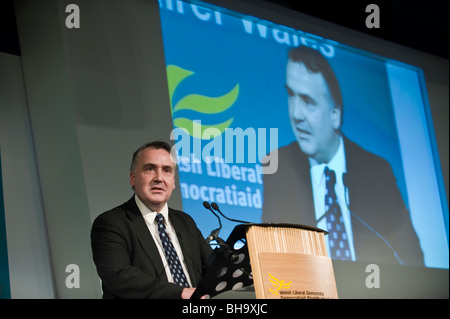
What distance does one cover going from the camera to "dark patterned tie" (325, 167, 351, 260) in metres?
4.55

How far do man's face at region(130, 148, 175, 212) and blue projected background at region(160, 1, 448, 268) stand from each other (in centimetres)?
94

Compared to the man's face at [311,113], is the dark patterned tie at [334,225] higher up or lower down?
lower down

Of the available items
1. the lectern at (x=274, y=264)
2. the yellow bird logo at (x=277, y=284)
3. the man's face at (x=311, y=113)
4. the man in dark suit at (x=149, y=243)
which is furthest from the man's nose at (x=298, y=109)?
the yellow bird logo at (x=277, y=284)

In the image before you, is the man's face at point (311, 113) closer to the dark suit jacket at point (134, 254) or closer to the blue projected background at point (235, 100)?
Result: the blue projected background at point (235, 100)

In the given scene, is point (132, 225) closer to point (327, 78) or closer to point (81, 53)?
point (81, 53)

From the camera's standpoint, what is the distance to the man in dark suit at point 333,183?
176 inches

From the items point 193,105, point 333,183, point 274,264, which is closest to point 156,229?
point 274,264

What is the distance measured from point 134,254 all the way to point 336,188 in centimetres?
243

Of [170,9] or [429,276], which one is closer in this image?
[170,9]

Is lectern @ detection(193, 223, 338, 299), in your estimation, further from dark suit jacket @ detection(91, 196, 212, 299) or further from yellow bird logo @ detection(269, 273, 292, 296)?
dark suit jacket @ detection(91, 196, 212, 299)

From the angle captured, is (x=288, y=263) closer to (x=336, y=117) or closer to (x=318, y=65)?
(x=336, y=117)

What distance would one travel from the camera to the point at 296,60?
4.84 m
